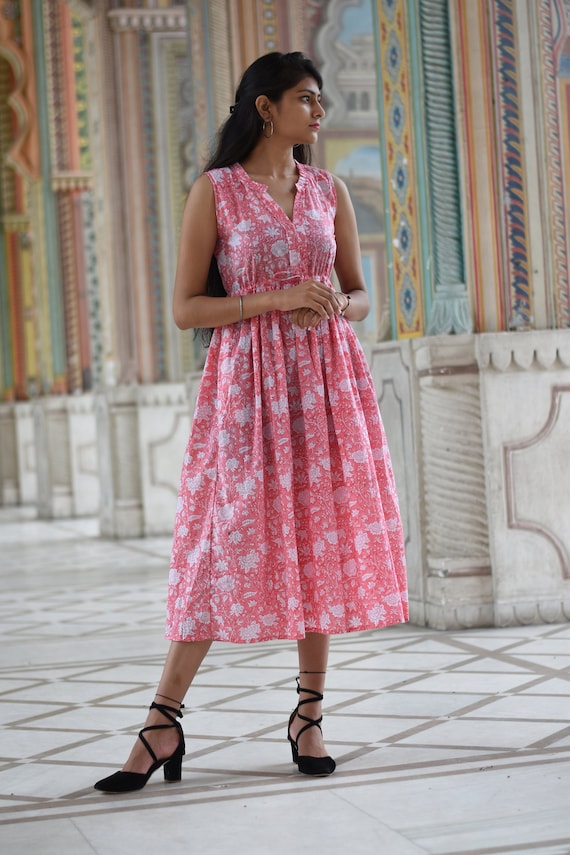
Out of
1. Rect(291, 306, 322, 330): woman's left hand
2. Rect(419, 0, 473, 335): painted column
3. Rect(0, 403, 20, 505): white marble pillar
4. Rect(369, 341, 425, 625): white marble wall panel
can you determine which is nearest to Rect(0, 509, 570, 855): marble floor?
Rect(369, 341, 425, 625): white marble wall panel

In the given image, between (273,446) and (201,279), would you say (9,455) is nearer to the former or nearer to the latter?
(201,279)

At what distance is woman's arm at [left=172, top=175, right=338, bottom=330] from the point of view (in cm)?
290

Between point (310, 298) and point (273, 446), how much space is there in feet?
1.03

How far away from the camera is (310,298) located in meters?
2.82

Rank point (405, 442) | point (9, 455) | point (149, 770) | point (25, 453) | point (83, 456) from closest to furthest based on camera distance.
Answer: point (149, 770) < point (405, 442) < point (83, 456) < point (25, 453) < point (9, 455)

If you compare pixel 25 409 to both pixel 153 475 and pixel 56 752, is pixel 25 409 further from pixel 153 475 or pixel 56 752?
pixel 56 752

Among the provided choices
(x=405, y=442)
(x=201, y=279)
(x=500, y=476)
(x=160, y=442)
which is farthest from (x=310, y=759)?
(x=160, y=442)

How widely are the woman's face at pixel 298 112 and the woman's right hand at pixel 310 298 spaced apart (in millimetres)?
337

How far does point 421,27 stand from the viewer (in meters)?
4.98

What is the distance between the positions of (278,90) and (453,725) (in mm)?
1517

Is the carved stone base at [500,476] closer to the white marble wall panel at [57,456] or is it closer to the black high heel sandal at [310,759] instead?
the black high heel sandal at [310,759]

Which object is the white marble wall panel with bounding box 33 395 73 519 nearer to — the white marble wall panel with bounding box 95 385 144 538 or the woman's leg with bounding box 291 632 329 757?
the white marble wall panel with bounding box 95 385 144 538

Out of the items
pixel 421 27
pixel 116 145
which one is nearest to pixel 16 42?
pixel 116 145

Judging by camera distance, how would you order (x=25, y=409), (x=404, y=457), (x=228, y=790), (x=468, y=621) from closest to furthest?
(x=228, y=790)
(x=468, y=621)
(x=404, y=457)
(x=25, y=409)
